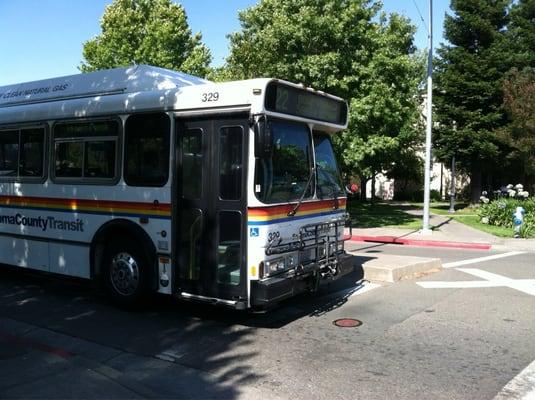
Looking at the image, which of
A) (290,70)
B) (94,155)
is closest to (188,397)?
(94,155)

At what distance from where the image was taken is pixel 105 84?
8.52 m

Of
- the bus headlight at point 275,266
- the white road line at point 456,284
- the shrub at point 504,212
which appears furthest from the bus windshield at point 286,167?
the shrub at point 504,212

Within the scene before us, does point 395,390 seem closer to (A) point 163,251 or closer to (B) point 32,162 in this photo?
(A) point 163,251

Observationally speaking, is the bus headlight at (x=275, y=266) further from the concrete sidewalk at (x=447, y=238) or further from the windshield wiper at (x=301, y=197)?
the concrete sidewalk at (x=447, y=238)

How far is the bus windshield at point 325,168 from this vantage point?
7.71 meters

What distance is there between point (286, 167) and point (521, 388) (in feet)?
11.6

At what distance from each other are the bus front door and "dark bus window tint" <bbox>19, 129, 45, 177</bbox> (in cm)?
291

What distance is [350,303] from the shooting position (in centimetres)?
843

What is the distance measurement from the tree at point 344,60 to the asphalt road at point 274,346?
1116cm

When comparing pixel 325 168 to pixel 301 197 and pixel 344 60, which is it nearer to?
pixel 301 197

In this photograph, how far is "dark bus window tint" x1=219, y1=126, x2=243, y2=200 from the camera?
6.64 metres

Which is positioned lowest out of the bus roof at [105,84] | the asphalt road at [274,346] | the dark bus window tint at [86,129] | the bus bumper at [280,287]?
the asphalt road at [274,346]

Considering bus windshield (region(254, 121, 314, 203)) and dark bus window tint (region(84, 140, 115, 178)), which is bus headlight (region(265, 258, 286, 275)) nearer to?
bus windshield (region(254, 121, 314, 203))

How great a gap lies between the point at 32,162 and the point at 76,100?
140 centimetres
